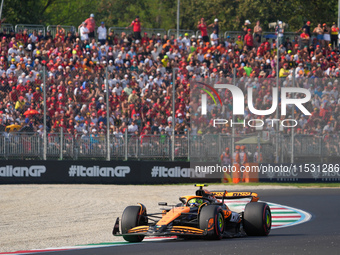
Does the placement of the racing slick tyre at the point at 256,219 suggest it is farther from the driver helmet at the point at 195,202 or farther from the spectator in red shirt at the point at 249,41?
the spectator in red shirt at the point at 249,41

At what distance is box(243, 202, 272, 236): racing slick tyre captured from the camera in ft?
37.8

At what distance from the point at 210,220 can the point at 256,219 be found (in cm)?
142

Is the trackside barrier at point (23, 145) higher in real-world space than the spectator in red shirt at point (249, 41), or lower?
lower

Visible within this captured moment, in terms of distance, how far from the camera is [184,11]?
50.7 m

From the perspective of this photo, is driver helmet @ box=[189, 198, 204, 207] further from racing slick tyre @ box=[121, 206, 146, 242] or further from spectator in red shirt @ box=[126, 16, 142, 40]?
spectator in red shirt @ box=[126, 16, 142, 40]

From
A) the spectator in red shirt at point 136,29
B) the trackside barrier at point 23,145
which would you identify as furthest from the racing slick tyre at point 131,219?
the spectator in red shirt at point 136,29

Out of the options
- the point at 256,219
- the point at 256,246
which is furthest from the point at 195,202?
the point at 256,246

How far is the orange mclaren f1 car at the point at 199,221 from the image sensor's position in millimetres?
10422

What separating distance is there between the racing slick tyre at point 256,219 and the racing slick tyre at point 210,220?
1087mm

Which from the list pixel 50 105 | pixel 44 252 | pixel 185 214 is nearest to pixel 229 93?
pixel 50 105

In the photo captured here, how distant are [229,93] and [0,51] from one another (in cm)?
927

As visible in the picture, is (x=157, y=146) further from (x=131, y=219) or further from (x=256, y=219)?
(x=131, y=219)

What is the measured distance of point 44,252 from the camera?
32.4ft

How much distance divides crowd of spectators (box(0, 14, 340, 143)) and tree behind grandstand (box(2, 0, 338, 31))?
18275 millimetres
